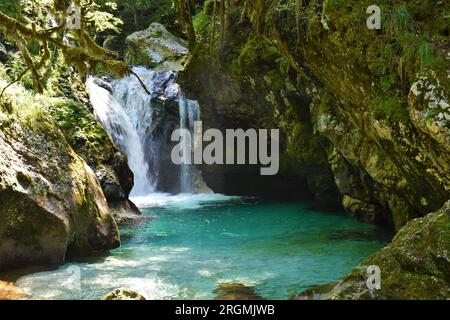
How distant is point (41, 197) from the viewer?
25.5 ft

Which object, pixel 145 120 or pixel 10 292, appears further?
pixel 145 120

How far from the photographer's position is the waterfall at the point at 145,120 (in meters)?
19.8

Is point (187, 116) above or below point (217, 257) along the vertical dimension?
above

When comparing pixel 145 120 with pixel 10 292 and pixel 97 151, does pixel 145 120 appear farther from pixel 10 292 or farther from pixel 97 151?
pixel 10 292

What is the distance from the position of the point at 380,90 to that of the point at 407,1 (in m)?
1.29

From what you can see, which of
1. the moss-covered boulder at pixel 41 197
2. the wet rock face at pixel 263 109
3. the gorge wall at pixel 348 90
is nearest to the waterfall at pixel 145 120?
the wet rock face at pixel 263 109

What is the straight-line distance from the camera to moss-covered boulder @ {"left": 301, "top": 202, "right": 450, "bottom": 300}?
14.0 ft

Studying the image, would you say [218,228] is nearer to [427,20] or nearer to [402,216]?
[402,216]

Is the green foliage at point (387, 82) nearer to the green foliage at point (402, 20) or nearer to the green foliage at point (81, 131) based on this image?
the green foliage at point (402, 20)

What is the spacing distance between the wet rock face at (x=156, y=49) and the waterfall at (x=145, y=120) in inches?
62.9

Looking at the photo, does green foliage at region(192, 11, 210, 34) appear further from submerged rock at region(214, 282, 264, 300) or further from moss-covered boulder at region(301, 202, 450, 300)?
moss-covered boulder at region(301, 202, 450, 300)

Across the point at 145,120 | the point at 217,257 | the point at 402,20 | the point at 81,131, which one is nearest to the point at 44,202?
the point at 217,257

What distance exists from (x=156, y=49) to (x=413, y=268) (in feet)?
70.4
